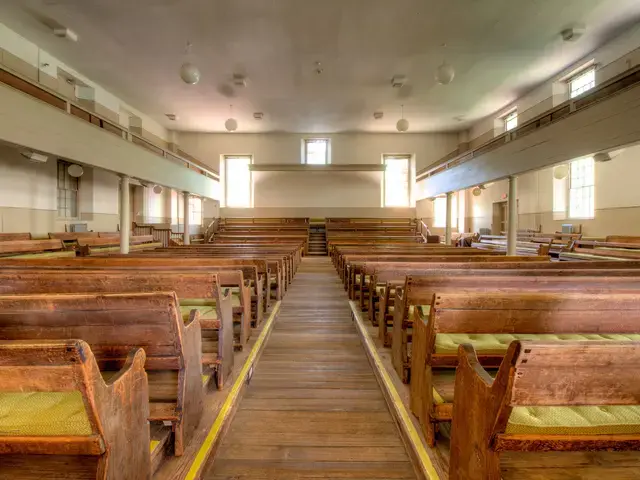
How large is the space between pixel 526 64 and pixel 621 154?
3181 millimetres

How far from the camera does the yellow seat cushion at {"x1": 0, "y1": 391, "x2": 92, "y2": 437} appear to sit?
1000mm

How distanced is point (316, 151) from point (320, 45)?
7637 millimetres

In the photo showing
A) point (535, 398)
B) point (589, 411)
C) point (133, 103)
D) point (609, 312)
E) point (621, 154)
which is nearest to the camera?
point (535, 398)

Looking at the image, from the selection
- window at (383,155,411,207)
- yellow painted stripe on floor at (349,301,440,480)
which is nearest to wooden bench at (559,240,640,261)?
yellow painted stripe on floor at (349,301,440,480)

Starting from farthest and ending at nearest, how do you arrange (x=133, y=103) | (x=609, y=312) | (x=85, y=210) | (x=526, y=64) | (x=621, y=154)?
(x=133, y=103) < (x=85, y=210) < (x=526, y=64) < (x=621, y=154) < (x=609, y=312)

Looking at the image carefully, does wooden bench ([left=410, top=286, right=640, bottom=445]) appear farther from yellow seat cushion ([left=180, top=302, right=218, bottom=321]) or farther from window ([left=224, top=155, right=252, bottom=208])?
window ([left=224, top=155, right=252, bottom=208])

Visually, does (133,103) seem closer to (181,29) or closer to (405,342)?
(181,29)

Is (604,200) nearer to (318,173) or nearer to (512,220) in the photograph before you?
(512,220)

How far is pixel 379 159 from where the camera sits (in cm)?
1492

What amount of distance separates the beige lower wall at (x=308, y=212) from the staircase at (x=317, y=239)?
1.02 m

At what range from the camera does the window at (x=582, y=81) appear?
8070 millimetres

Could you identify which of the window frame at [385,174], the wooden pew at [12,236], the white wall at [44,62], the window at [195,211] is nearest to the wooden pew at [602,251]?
the window frame at [385,174]

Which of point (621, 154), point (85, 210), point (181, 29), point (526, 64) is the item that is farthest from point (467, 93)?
point (85, 210)

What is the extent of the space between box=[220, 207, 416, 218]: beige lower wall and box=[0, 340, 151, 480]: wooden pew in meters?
14.3
